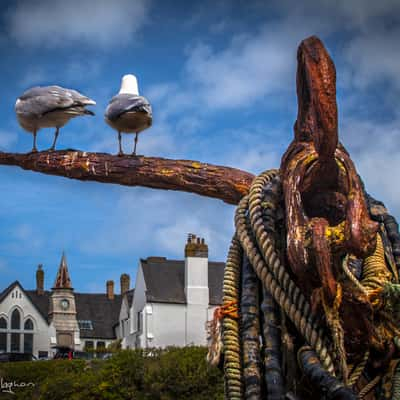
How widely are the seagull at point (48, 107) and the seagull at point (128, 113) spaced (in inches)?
15.1

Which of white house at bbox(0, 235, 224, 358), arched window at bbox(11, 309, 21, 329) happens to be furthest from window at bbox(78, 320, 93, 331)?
arched window at bbox(11, 309, 21, 329)

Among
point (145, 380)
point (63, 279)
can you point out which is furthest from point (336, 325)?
point (63, 279)

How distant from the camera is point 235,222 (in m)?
3.97

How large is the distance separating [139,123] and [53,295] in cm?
4081

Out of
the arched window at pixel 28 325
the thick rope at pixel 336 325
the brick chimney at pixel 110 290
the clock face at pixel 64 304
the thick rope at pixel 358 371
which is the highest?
the brick chimney at pixel 110 290

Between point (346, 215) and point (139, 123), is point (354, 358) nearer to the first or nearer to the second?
point (346, 215)

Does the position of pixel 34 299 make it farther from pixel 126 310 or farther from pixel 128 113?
pixel 128 113

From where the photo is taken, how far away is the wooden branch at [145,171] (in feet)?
27.9

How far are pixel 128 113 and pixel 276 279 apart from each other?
722 centimetres

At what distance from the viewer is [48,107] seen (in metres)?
10.3

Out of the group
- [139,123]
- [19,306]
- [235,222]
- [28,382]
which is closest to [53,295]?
[19,306]

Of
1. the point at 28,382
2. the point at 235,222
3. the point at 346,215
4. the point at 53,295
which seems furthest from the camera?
the point at 53,295

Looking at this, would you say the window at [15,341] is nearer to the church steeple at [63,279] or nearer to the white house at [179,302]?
the church steeple at [63,279]

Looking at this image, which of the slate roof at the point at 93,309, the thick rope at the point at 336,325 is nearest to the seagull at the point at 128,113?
the thick rope at the point at 336,325
